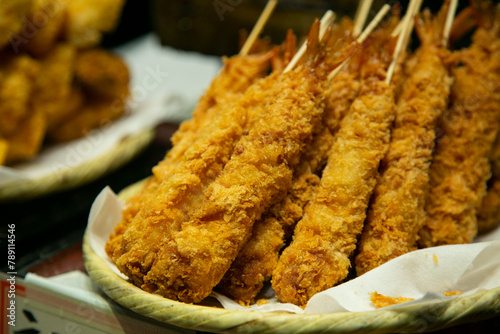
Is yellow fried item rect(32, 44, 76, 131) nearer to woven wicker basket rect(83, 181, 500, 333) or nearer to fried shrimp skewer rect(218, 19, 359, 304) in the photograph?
fried shrimp skewer rect(218, 19, 359, 304)

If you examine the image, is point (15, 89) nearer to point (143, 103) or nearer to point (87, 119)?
point (87, 119)

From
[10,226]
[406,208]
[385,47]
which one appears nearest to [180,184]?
[406,208]

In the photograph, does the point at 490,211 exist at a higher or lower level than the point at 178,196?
lower

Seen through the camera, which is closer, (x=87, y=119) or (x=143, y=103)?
(x=87, y=119)

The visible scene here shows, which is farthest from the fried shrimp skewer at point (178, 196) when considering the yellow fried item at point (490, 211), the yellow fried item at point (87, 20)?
the yellow fried item at point (87, 20)

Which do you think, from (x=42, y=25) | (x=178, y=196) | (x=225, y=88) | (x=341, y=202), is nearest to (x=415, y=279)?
(x=341, y=202)

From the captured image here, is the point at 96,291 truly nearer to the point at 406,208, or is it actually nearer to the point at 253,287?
the point at 253,287

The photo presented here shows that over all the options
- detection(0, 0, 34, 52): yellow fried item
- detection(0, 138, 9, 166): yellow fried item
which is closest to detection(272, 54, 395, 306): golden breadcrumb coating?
detection(0, 138, 9, 166): yellow fried item
